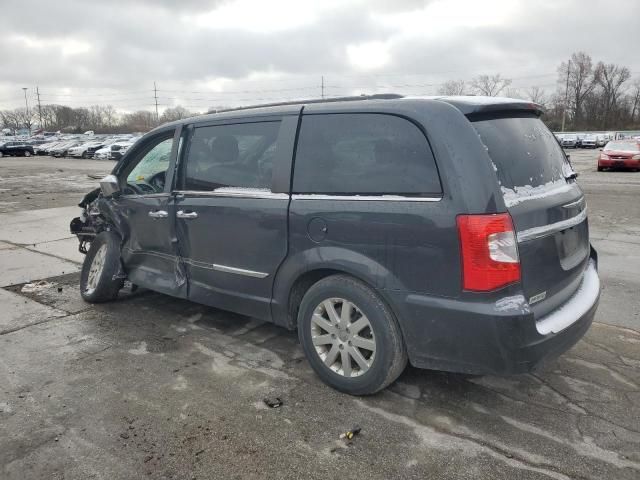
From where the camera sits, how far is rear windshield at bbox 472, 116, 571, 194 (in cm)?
278

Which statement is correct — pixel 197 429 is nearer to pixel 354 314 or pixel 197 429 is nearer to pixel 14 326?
pixel 354 314

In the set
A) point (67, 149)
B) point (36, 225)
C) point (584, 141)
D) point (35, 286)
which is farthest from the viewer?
point (584, 141)

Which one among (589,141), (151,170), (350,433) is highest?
(589,141)

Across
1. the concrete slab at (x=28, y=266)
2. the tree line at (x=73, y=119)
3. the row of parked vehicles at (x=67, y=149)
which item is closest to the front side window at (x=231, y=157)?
the concrete slab at (x=28, y=266)

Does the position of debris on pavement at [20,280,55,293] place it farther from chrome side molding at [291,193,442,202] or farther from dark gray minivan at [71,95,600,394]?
chrome side molding at [291,193,442,202]

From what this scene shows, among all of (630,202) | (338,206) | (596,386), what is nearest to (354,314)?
(338,206)

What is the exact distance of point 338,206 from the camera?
3.04 meters

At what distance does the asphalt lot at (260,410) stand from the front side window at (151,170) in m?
1.18

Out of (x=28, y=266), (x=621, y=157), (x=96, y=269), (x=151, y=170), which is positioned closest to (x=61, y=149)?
(x=621, y=157)

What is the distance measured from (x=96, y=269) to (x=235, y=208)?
7.44 feet

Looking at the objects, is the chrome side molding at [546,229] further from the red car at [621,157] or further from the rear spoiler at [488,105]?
the red car at [621,157]

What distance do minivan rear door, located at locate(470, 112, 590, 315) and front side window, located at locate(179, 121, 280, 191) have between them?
4.67 feet

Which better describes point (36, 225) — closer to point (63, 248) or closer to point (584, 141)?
point (63, 248)

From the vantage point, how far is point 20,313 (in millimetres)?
4820
